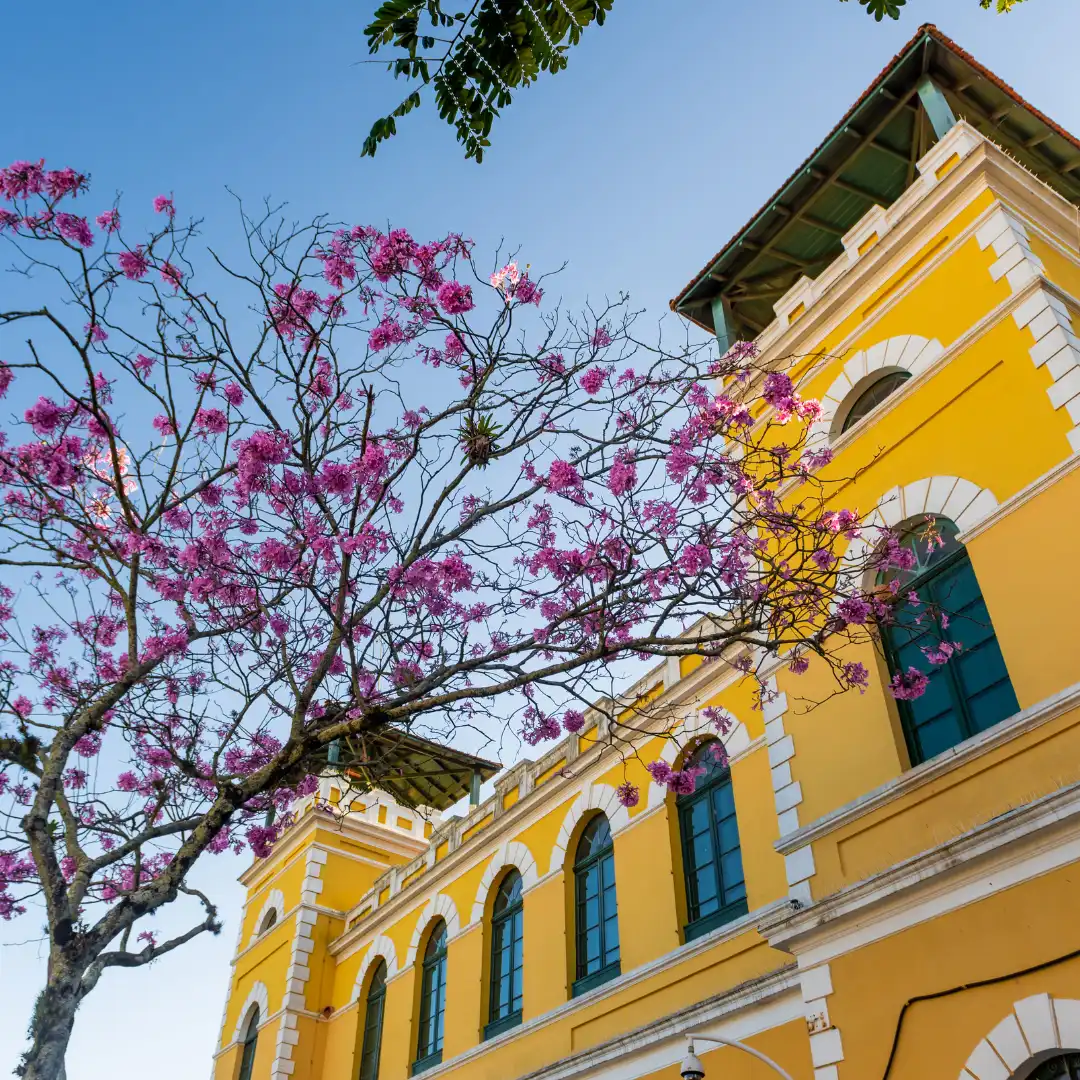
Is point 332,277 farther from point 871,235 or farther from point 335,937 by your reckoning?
point 335,937

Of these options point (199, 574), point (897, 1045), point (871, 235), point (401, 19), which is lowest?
point (897, 1045)

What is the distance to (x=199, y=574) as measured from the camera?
8.45m

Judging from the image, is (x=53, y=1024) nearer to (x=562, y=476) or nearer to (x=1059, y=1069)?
(x=562, y=476)

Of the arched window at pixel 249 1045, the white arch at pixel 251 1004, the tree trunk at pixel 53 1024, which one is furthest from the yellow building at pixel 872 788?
the tree trunk at pixel 53 1024

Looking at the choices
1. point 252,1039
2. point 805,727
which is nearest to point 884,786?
point 805,727

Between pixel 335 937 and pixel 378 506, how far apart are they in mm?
15369

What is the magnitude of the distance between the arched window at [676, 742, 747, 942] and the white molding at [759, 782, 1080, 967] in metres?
2.40

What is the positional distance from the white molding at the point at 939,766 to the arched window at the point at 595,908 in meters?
4.43

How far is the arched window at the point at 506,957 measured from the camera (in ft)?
46.8

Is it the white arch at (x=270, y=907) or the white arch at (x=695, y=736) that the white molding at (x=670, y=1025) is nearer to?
the white arch at (x=695, y=736)

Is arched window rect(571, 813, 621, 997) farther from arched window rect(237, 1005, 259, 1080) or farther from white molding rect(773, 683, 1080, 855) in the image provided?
arched window rect(237, 1005, 259, 1080)

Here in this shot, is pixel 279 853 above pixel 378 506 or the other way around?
above

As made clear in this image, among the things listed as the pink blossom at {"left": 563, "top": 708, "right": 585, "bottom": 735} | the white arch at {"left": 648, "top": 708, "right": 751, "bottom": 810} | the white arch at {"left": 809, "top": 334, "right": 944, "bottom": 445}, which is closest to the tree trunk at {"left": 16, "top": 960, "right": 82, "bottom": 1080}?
the pink blossom at {"left": 563, "top": 708, "right": 585, "bottom": 735}

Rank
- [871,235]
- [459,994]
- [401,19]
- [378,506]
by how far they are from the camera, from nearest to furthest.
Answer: [401,19], [378,506], [871,235], [459,994]
